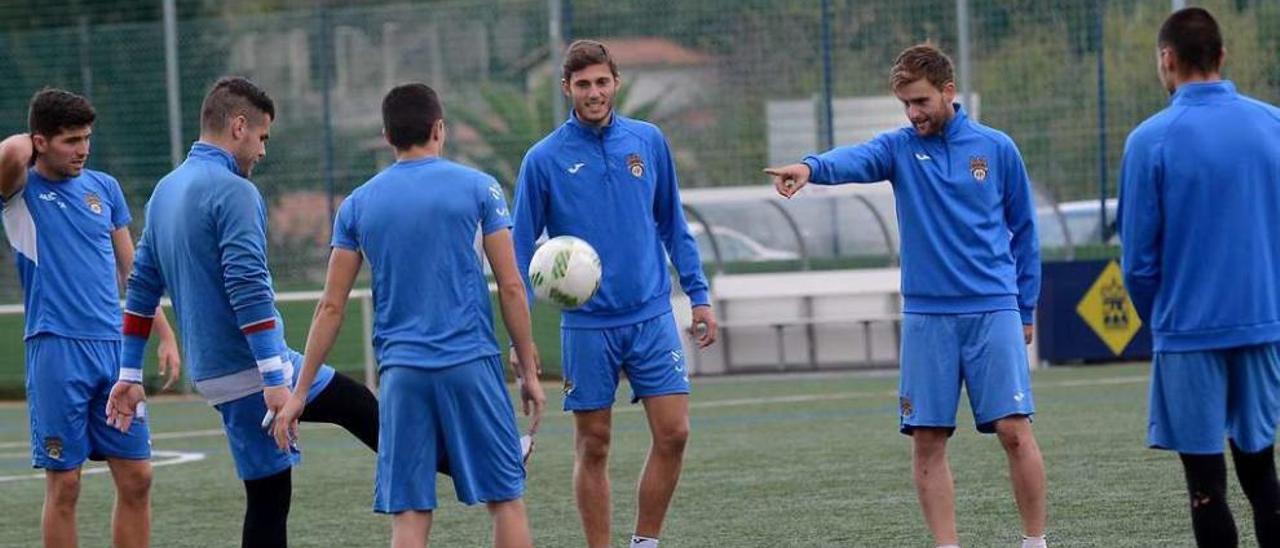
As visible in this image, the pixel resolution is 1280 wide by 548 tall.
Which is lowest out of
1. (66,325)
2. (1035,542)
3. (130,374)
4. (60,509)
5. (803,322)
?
(803,322)

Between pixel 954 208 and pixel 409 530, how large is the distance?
2382mm

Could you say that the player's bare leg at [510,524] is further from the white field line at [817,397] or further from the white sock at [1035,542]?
the white field line at [817,397]

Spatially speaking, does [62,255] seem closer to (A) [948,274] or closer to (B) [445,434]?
(B) [445,434]

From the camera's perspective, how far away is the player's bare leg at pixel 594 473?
7984mm

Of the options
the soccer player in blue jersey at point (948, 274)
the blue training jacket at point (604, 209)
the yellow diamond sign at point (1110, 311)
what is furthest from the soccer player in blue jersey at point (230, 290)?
the yellow diamond sign at point (1110, 311)

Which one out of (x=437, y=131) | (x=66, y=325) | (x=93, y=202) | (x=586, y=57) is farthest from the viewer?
(x=93, y=202)

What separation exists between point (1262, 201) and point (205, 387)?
3534 millimetres

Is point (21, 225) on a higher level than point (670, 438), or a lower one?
higher

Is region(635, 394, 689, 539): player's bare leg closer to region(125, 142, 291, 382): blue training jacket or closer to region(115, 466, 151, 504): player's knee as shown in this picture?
region(125, 142, 291, 382): blue training jacket

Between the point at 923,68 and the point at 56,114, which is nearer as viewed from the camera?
the point at 923,68

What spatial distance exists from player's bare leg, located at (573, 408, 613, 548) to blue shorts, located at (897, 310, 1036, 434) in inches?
46.2

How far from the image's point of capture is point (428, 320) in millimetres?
6488

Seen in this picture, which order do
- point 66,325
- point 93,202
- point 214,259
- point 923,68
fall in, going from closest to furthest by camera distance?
point 214,259 < point 923,68 < point 66,325 < point 93,202

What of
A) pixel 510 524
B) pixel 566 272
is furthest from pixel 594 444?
pixel 510 524
